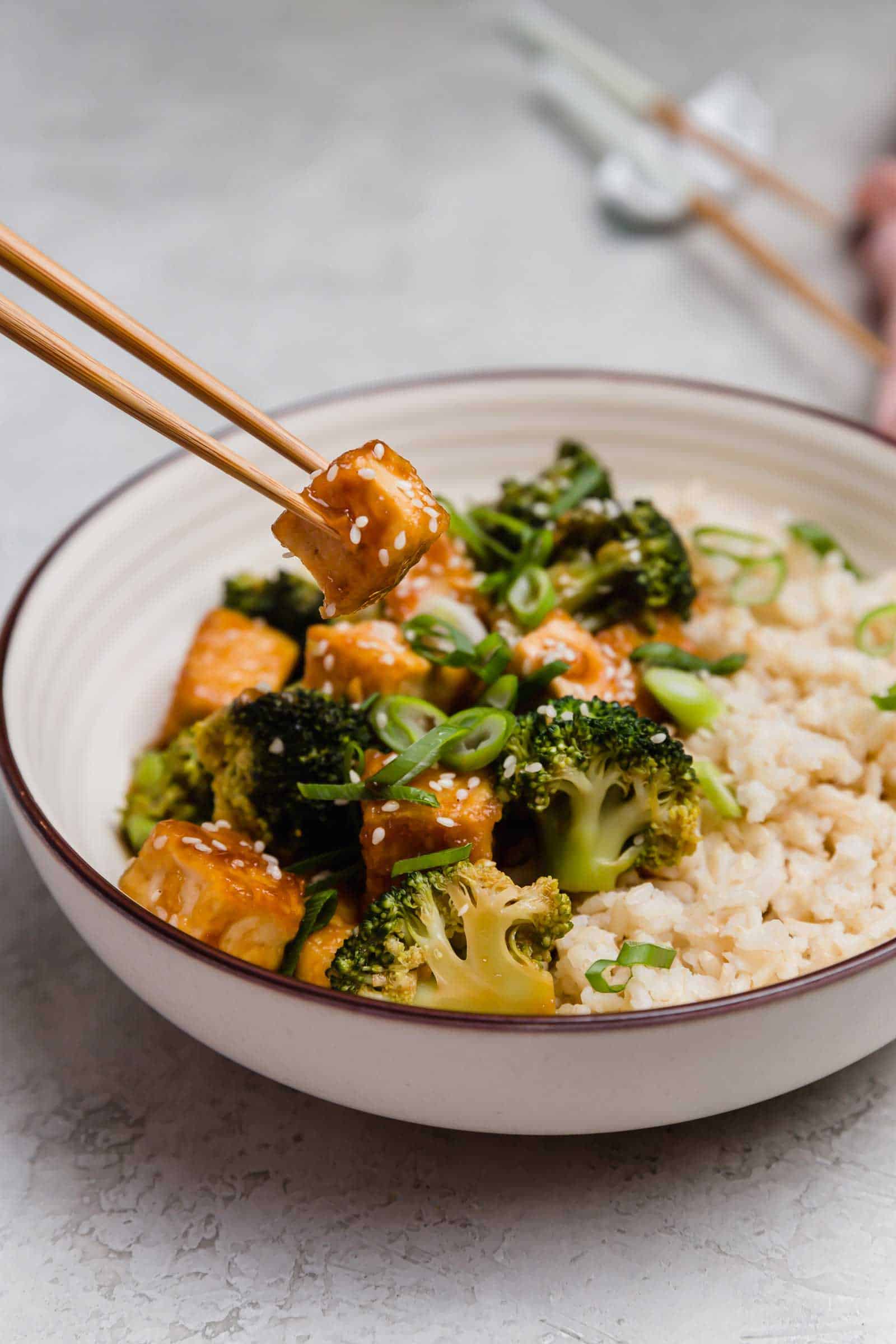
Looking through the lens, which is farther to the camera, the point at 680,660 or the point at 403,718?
the point at 680,660

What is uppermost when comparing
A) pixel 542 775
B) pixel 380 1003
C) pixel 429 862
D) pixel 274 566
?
pixel 274 566

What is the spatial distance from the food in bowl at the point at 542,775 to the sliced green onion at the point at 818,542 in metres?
0.15

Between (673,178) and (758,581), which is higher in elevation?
(673,178)

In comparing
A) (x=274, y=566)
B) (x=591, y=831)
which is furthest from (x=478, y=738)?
(x=274, y=566)

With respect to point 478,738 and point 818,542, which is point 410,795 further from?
point 818,542

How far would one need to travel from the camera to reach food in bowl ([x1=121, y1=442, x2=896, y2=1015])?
226cm

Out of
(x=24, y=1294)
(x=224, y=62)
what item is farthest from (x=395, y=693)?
(x=224, y=62)

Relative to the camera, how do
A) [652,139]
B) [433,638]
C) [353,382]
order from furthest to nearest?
[652,139], [353,382], [433,638]

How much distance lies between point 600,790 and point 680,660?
54 centimetres

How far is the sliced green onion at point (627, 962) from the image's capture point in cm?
222

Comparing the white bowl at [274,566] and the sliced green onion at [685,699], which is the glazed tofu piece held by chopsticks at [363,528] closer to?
the white bowl at [274,566]

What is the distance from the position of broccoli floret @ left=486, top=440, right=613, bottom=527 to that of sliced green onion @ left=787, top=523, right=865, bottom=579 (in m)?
0.51

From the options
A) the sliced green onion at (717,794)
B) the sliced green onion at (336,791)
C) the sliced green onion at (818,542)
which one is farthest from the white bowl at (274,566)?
the sliced green onion at (717,794)

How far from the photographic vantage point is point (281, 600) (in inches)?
121
